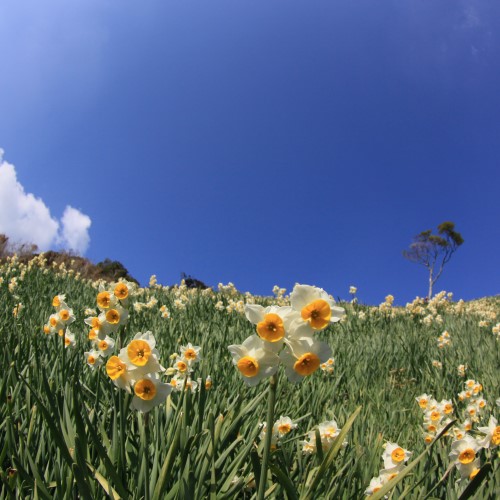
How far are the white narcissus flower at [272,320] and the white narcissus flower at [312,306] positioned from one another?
0.10 feet

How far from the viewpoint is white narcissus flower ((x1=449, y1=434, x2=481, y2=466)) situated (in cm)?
152

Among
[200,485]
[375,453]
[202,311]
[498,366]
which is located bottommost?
[200,485]

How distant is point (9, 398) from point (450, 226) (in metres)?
57.2

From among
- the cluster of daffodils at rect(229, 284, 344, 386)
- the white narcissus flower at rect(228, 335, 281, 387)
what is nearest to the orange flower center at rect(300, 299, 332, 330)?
the cluster of daffodils at rect(229, 284, 344, 386)

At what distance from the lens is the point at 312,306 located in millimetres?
1028

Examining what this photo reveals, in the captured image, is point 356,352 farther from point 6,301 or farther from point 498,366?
point 6,301

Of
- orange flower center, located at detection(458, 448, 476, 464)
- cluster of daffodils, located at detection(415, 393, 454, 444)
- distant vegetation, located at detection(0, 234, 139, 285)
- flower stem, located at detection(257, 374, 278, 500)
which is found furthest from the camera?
distant vegetation, located at detection(0, 234, 139, 285)

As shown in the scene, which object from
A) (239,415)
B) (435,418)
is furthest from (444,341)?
(239,415)

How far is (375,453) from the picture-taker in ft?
6.17

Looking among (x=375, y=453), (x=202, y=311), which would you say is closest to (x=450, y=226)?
(x=202, y=311)

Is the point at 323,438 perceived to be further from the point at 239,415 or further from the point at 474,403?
the point at 474,403

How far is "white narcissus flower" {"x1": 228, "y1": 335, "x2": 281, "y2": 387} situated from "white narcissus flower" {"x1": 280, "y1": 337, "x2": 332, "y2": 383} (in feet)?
0.15

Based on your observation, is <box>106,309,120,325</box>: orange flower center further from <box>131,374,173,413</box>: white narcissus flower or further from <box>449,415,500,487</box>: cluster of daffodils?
<box>449,415,500,487</box>: cluster of daffodils

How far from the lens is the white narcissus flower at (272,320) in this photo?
1017 mm
